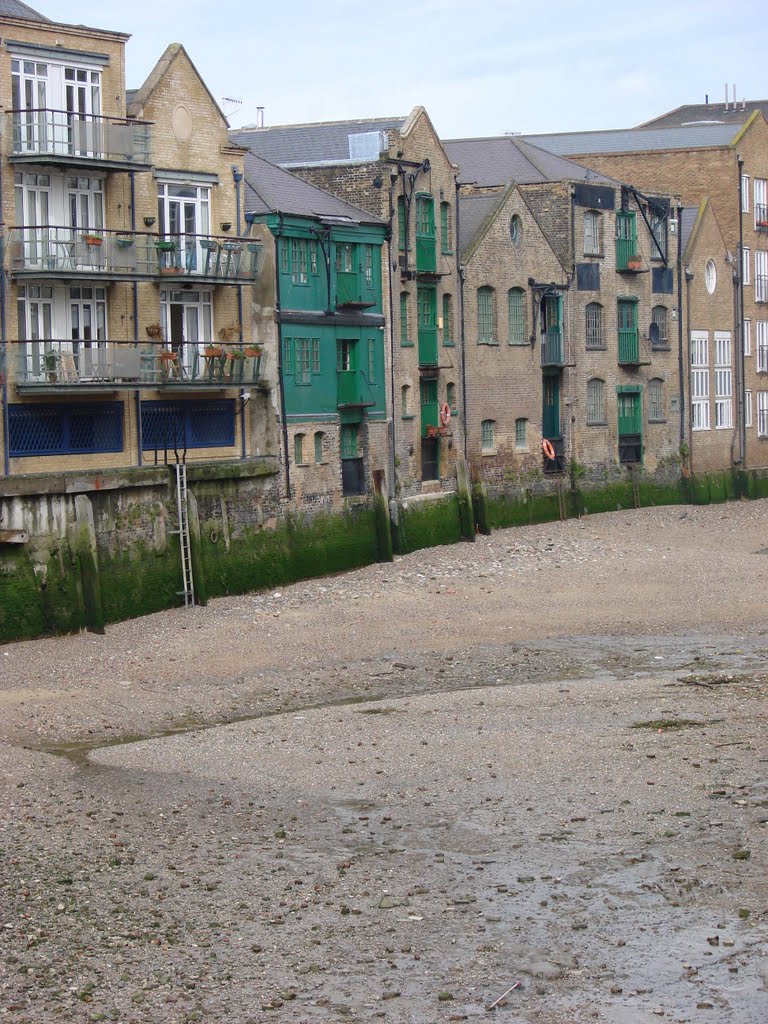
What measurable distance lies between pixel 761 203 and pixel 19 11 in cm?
4066

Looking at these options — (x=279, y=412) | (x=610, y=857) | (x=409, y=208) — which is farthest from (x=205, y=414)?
(x=610, y=857)

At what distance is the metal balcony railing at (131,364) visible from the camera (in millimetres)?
36469

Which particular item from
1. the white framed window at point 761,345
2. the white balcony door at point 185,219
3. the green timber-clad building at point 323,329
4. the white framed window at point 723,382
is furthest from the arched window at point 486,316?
the white framed window at point 761,345

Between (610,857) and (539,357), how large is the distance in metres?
38.9

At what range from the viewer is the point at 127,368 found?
37.7 m

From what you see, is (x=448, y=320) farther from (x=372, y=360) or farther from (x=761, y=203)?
(x=761, y=203)

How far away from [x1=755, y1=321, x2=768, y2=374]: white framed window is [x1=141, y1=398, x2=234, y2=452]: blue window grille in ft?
111

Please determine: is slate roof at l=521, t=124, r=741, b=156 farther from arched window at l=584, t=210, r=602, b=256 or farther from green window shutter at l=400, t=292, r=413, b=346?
green window shutter at l=400, t=292, r=413, b=346

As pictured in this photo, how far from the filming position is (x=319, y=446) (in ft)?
149

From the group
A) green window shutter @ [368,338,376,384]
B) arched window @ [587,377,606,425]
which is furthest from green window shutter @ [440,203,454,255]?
arched window @ [587,377,606,425]

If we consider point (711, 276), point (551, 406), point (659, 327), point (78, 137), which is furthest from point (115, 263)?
point (711, 276)

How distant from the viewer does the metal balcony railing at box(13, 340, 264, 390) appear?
36.5 metres

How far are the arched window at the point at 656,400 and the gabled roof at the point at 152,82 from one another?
26.2 m

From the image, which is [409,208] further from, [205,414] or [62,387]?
[62,387]
